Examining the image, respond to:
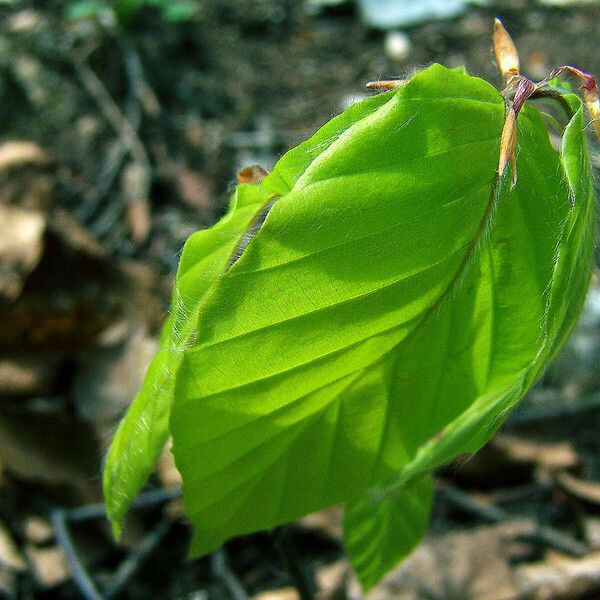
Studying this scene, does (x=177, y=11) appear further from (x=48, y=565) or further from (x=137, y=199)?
(x=48, y=565)

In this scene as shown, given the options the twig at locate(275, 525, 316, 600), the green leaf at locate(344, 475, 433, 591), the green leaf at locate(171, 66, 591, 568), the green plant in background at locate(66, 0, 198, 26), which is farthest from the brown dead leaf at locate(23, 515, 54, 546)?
the green plant in background at locate(66, 0, 198, 26)

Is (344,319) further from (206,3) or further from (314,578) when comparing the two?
(206,3)

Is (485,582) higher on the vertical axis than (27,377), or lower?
lower

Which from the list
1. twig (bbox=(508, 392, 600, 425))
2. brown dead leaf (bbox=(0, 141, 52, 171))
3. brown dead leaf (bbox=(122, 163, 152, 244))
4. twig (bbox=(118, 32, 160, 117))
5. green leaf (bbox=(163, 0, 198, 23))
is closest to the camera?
twig (bbox=(508, 392, 600, 425))

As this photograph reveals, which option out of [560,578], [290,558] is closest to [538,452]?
[560,578]

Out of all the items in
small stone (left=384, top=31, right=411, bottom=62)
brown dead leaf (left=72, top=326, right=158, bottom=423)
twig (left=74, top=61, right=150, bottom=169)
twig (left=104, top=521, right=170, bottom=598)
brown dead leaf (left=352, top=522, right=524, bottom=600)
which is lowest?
brown dead leaf (left=352, top=522, right=524, bottom=600)

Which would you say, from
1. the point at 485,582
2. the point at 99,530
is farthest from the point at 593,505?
the point at 99,530

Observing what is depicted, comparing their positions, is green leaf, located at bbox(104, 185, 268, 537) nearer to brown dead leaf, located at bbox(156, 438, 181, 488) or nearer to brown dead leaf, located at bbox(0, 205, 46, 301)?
brown dead leaf, located at bbox(156, 438, 181, 488)

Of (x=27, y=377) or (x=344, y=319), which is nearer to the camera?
(x=344, y=319)
